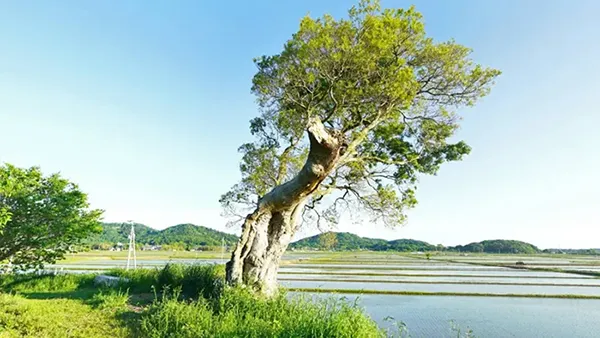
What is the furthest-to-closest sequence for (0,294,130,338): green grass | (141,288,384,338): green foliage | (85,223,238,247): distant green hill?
(85,223,238,247): distant green hill, (0,294,130,338): green grass, (141,288,384,338): green foliage

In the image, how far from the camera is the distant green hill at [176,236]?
8745cm

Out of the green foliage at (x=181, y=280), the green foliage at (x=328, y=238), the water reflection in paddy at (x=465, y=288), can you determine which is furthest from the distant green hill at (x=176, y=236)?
the green foliage at (x=181, y=280)

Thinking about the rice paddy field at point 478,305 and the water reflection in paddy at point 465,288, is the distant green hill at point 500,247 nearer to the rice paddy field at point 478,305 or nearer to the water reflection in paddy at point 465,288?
the rice paddy field at point 478,305

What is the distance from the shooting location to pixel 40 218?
1040 centimetres

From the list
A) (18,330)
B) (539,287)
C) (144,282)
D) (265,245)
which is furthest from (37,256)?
(539,287)

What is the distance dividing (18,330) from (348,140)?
291 inches

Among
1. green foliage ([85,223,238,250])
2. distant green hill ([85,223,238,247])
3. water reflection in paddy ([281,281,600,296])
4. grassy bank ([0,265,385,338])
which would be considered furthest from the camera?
distant green hill ([85,223,238,247])

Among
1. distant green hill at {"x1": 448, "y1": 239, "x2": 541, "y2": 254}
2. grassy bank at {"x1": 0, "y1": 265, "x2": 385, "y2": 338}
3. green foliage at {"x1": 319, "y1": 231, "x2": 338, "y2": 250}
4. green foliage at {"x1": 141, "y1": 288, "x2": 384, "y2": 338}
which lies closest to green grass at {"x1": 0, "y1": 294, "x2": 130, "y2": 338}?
grassy bank at {"x1": 0, "y1": 265, "x2": 385, "y2": 338}

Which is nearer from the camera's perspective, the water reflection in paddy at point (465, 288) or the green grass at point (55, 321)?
the green grass at point (55, 321)

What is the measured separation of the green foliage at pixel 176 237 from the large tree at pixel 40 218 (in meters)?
67.2

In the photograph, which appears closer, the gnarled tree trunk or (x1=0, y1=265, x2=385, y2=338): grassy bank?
(x1=0, y1=265, x2=385, y2=338): grassy bank

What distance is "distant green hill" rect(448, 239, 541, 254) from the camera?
91.6 meters

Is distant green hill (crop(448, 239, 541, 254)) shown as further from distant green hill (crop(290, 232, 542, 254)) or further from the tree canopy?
the tree canopy

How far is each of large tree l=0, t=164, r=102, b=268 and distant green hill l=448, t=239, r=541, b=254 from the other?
317ft
